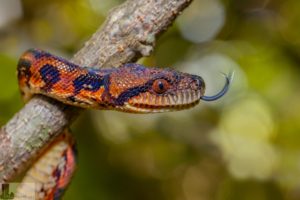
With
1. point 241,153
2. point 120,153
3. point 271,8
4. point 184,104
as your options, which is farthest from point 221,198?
point 184,104

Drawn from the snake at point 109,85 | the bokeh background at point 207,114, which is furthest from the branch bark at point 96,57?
the bokeh background at point 207,114

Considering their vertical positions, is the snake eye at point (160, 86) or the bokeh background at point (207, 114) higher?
the bokeh background at point (207, 114)

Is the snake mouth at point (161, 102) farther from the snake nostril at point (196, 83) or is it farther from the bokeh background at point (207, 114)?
the bokeh background at point (207, 114)

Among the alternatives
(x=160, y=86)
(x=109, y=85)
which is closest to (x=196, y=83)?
(x=160, y=86)

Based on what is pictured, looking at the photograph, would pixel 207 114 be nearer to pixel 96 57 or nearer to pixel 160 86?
pixel 160 86

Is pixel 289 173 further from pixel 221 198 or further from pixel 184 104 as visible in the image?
pixel 184 104

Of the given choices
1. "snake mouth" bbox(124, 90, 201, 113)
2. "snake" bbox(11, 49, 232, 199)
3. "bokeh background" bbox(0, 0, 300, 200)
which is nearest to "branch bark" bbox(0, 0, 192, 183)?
"snake" bbox(11, 49, 232, 199)
